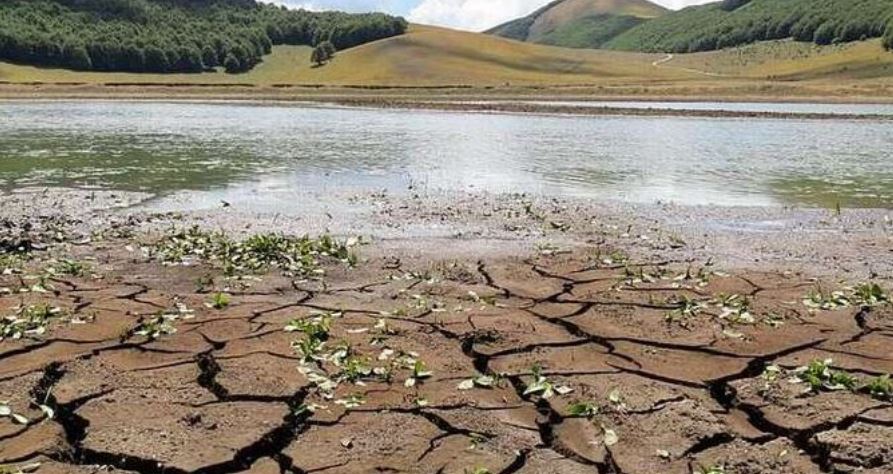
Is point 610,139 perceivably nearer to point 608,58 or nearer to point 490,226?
point 490,226

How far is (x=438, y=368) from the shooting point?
6363mm

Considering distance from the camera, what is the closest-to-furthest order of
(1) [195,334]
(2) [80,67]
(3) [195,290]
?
(1) [195,334] < (3) [195,290] < (2) [80,67]

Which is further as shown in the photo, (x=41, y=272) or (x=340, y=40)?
(x=340, y=40)

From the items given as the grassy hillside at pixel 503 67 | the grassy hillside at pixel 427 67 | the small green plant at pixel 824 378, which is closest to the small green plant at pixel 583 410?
the small green plant at pixel 824 378

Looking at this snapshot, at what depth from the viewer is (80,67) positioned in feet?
394

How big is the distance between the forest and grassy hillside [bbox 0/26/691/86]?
13.9 feet

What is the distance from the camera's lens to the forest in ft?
402

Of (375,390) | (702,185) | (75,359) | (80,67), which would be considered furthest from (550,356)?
(80,67)

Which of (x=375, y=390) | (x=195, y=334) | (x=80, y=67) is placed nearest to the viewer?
A: (x=375, y=390)

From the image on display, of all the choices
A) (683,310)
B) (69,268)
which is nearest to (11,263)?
(69,268)

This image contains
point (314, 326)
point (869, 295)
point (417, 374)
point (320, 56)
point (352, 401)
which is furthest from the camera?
point (320, 56)

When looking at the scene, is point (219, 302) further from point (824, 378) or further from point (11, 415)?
point (824, 378)

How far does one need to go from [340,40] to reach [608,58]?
4639cm

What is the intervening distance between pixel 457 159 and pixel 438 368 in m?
17.3
